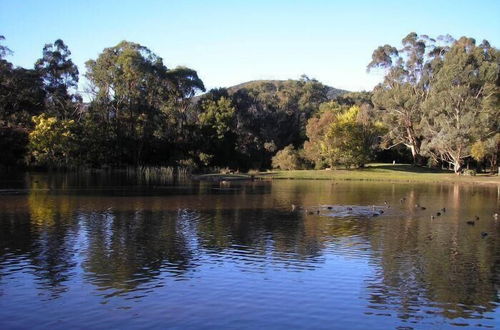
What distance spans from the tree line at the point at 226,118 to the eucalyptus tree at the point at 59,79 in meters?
0.17

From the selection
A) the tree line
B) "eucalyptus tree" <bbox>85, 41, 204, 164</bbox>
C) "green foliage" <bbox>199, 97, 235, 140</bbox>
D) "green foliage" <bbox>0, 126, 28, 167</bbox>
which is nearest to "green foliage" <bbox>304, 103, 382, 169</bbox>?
the tree line

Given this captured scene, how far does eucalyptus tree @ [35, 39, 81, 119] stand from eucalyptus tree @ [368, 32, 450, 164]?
49265mm

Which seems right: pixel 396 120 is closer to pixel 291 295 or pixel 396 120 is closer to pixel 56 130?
pixel 56 130

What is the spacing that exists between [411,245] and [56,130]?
197ft

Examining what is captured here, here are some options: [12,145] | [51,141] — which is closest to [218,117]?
[51,141]

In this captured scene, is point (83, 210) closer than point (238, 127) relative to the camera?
Yes

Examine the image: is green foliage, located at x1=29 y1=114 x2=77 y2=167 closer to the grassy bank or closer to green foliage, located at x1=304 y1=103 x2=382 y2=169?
the grassy bank

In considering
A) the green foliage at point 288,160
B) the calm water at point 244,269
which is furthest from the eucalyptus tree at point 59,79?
the calm water at point 244,269

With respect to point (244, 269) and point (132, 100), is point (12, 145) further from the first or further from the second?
point (244, 269)

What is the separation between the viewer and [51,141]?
69562 millimetres

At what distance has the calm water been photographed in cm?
1135

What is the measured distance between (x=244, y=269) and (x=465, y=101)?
62.7 m

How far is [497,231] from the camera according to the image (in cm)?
2267

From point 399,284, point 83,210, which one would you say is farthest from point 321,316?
point 83,210
